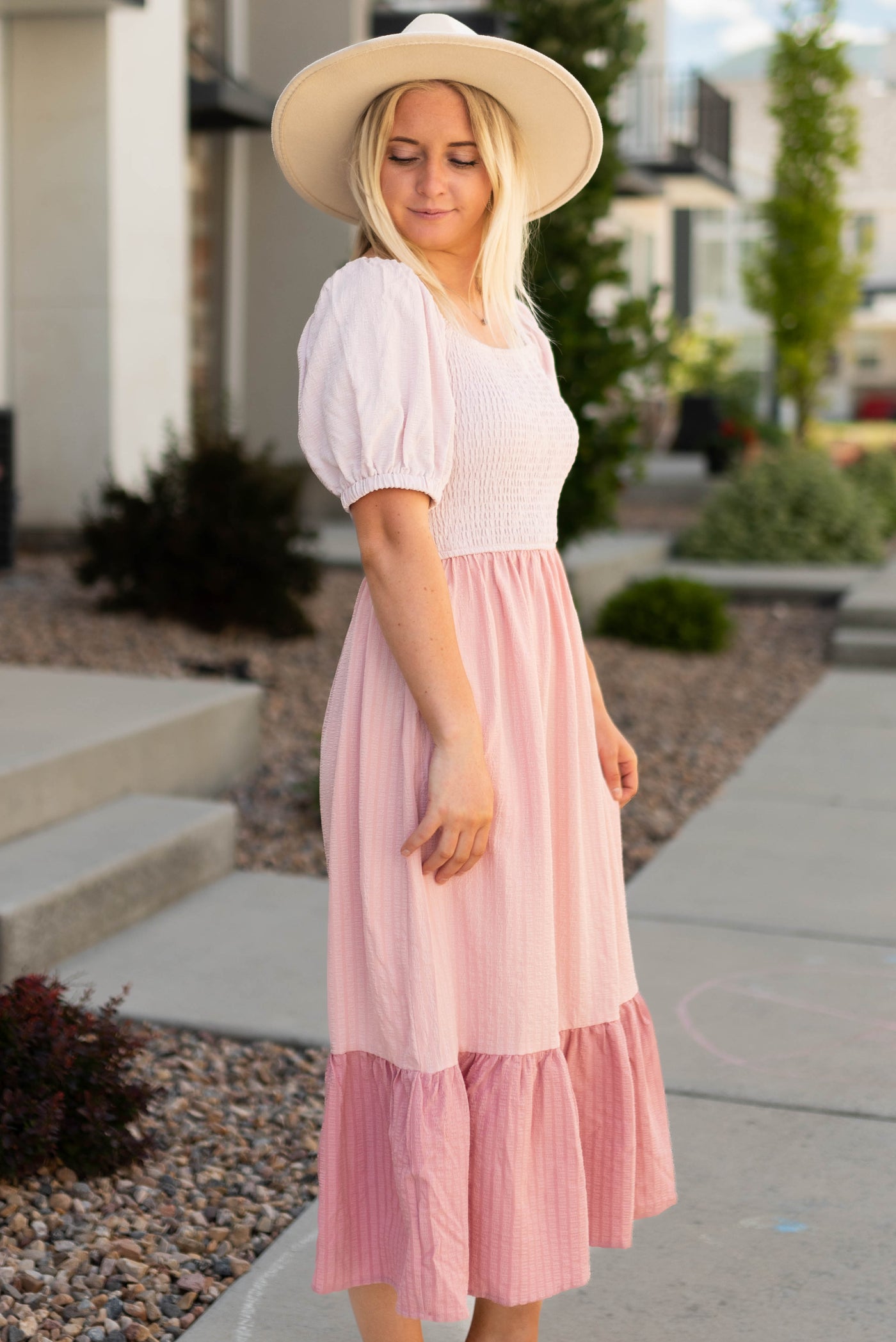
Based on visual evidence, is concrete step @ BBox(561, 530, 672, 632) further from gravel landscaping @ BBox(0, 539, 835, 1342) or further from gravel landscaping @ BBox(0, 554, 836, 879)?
gravel landscaping @ BBox(0, 539, 835, 1342)

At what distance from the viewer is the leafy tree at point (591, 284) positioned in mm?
7441

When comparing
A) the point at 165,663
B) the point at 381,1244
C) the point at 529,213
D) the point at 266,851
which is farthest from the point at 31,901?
the point at 165,663

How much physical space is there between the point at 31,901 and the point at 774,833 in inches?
103

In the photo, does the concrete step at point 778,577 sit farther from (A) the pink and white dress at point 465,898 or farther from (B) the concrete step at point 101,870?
(A) the pink and white dress at point 465,898

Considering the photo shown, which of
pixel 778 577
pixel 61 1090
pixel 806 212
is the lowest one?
pixel 61 1090

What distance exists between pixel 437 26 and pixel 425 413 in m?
0.55

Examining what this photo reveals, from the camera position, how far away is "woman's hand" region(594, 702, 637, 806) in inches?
87.8

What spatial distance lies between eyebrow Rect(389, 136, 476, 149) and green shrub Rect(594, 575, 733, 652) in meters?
6.77

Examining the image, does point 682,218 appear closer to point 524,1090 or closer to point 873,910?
point 873,910

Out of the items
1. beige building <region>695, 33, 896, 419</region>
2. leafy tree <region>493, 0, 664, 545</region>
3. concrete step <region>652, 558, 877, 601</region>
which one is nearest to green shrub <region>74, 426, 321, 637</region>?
leafy tree <region>493, 0, 664, 545</region>

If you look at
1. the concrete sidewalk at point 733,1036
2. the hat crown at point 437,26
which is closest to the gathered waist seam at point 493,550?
the hat crown at point 437,26

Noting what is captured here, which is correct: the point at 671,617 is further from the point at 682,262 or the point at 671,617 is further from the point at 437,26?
the point at 682,262

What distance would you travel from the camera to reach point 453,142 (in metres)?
1.96

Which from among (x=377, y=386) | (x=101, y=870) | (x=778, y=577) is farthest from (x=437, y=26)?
(x=778, y=577)
